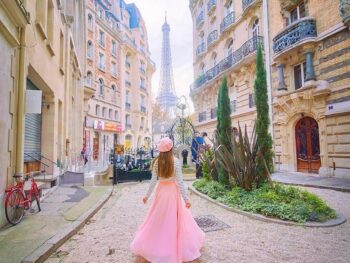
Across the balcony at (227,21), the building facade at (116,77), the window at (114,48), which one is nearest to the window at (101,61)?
the building facade at (116,77)

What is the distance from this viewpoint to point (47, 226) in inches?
190

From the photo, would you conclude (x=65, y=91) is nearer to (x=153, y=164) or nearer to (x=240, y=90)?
(x=153, y=164)

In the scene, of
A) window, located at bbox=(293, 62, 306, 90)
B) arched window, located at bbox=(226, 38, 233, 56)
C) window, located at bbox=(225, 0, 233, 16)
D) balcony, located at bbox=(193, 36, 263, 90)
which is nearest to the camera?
window, located at bbox=(293, 62, 306, 90)

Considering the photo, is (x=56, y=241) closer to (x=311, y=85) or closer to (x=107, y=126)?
(x=311, y=85)

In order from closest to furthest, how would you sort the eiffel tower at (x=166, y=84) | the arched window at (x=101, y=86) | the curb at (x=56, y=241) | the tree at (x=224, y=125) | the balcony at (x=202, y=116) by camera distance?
the curb at (x=56, y=241)
the tree at (x=224, y=125)
the balcony at (x=202, y=116)
the arched window at (x=101, y=86)
the eiffel tower at (x=166, y=84)

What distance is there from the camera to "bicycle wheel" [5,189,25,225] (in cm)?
472

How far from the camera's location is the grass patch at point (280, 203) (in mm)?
5234

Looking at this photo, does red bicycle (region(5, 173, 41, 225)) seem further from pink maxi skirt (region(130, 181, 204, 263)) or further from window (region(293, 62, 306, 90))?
window (region(293, 62, 306, 90))

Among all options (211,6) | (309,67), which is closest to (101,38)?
(211,6)

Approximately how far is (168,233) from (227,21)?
67.5 ft

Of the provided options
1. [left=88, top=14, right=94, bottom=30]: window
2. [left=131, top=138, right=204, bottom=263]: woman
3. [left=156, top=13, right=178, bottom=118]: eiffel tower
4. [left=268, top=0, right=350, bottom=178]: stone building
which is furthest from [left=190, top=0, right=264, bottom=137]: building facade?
[left=156, top=13, right=178, bottom=118]: eiffel tower

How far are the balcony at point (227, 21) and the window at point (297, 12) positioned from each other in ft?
19.6

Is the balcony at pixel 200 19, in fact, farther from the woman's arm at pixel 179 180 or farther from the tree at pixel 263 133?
the woman's arm at pixel 179 180

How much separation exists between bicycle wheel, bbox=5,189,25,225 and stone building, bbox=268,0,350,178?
1223 cm
